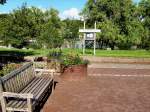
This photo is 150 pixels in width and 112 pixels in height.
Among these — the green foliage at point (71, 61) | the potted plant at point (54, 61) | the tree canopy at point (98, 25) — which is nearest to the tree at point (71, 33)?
the tree canopy at point (98, 25)

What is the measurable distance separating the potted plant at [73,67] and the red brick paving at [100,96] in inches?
11.5

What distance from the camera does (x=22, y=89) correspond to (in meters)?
9.66

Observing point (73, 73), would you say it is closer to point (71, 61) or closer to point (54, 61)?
point (71, 61)

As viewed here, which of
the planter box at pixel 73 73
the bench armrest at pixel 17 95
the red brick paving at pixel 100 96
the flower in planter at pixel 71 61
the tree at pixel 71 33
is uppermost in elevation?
the tree at pixel 71 33

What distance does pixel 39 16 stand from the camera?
5656 cm

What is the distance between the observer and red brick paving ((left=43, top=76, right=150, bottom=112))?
9.56 metres

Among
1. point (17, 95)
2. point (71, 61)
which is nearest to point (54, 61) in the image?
point (71, 61)

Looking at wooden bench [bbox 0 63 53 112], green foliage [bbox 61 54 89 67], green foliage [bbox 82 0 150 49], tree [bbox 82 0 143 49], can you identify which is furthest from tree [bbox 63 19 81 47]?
wooden bench [bbox 0 63 53 112]

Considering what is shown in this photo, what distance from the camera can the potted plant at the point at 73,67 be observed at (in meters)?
15.0

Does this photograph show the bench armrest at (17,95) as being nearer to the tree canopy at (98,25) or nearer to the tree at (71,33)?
the tree canopy at (98,25)

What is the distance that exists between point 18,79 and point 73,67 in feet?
19.1

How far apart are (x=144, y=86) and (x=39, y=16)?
144 feet

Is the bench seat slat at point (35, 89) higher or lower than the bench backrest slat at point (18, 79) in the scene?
lower

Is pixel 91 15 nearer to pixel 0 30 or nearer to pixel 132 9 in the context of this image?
pixel 132 9
